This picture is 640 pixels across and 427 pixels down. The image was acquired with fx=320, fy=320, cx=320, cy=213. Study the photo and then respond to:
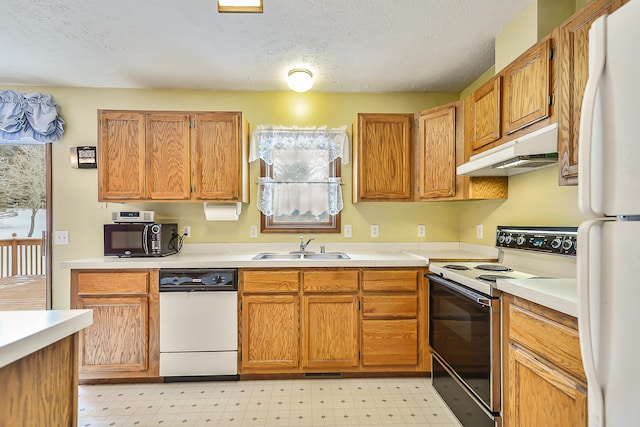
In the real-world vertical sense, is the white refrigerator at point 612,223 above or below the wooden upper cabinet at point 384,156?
below

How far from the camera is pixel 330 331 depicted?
239 centimetres

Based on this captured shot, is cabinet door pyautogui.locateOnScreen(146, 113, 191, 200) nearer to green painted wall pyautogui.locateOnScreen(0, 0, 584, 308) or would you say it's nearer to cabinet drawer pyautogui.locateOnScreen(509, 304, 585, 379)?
green painted wall pyautogui.locateOnScreen(0, 0, 584, 308)

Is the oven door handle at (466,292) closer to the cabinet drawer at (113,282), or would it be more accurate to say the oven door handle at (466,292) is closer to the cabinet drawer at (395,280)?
the cabinet drawer at (395,280)

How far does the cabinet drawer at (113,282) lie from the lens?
231 cm

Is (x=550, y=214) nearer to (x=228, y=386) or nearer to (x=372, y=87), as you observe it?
(x=372, y=87)

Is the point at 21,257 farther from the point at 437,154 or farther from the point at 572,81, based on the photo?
the point at 572,81

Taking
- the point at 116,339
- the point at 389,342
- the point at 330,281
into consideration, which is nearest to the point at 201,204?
the point at 116,339

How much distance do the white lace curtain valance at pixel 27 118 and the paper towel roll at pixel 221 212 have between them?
4.91ft

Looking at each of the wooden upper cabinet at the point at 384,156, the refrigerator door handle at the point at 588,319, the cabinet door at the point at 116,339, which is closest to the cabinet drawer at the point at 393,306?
the wooden upper cabinet at the point at 384,156

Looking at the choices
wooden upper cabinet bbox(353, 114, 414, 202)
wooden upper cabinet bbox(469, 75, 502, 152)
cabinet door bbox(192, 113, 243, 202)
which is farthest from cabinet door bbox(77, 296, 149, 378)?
wooden upper cabinet bbox(469, 75, 502, 152)

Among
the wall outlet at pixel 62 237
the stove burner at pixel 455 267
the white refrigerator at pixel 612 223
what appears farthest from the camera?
A: the wall outlet at pixel 62 237

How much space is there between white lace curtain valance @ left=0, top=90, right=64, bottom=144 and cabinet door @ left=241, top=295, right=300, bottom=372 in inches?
89.9

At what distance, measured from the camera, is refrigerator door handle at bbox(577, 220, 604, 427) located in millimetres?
805

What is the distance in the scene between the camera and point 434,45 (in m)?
2.26
